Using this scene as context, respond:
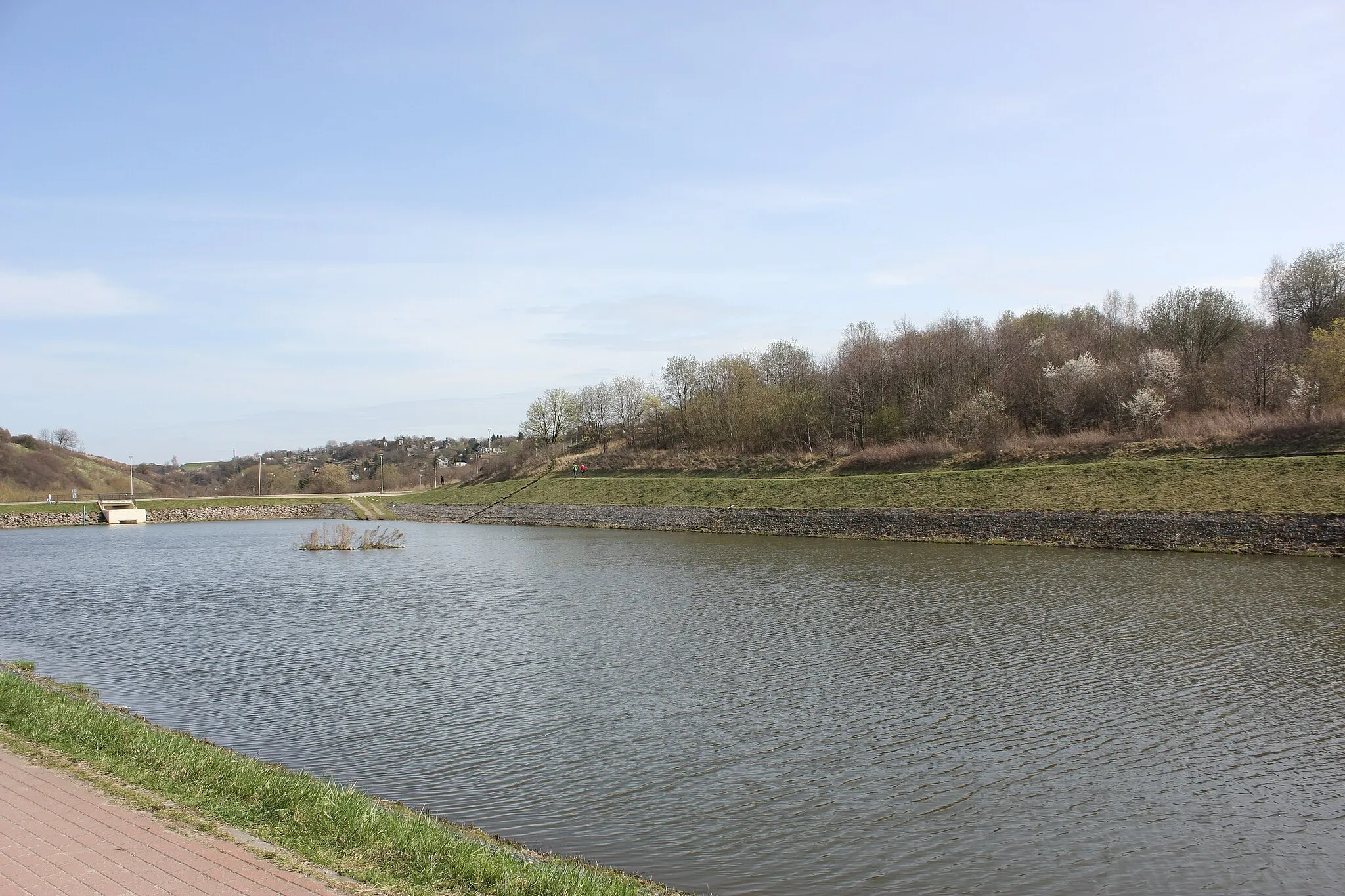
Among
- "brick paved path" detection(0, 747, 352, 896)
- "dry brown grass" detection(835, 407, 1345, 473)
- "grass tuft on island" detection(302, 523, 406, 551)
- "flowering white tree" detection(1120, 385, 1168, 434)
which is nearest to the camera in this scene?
"brick paved path" detection(0, 747, 352, 896)

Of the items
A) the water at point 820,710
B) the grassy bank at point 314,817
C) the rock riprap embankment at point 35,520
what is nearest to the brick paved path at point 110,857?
the grassy bank at point 314,817

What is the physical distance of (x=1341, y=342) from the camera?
4134cm

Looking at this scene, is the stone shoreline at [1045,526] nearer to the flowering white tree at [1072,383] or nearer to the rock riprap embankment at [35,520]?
the flowering white tree at [1072,383]

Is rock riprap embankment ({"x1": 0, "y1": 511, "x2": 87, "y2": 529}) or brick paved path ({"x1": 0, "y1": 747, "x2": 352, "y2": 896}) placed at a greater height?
rock riprap embankment ({"x1": 0, "y1": 511, "x2": 87, "y2": 529})

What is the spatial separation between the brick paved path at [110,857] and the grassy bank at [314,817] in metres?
0.40

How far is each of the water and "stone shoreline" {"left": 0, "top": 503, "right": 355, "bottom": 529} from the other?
2182 inches

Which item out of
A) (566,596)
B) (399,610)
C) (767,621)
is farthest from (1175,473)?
(399,610)

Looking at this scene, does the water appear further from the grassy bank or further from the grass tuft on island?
the grass tuft on island

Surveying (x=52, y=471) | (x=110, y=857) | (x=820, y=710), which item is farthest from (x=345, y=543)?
(x=52, y=471)

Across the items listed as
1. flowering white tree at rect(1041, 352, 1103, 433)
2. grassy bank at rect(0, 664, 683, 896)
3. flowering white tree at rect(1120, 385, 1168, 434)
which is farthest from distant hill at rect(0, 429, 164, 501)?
grassy bank at rect(0, 664, 683, 896)

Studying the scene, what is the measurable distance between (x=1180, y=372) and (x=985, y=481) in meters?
20.1

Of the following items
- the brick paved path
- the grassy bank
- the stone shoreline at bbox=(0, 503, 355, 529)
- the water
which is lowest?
the water

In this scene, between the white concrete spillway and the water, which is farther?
the white concrete spillway

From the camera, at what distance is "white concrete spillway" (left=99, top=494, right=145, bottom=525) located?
73.8 metres
